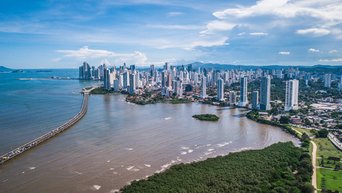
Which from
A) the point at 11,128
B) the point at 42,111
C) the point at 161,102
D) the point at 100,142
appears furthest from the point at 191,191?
the point at 161,102

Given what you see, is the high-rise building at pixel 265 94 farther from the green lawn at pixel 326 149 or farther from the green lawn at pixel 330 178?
the green lawn at pixel 330 178

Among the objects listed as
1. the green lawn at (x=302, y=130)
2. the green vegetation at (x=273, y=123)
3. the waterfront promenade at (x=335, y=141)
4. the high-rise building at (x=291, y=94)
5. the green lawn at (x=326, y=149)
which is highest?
the high-rise building at (x=291, y=94)

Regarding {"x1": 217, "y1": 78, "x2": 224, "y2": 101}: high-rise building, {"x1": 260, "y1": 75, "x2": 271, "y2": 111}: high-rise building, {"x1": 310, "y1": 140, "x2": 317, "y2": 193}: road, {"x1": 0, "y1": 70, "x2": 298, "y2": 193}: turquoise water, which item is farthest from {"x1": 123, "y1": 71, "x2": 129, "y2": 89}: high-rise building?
{"x1": 310, "y1": 140, "x2": 317, "y2": 193}: road

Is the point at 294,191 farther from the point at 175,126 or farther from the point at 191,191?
the point at 175,126

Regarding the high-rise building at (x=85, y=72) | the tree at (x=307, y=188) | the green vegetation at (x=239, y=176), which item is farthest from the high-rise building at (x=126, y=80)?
the tree at (x=307, y=188)

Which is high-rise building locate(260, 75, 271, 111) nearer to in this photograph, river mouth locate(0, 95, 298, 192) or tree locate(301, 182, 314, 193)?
river mouth locate(0, 95, 298, 192)

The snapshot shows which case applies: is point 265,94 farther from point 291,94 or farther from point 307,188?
point 307,188

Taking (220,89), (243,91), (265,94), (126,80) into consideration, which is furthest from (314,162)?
(126,80)
